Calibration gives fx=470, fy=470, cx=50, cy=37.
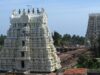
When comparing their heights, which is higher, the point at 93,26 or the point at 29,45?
the point at 93,26

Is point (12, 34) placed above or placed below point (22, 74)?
above

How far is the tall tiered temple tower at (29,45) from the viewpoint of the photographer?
56.3 meters

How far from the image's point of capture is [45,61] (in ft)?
184

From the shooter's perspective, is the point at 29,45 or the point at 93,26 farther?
the point at 93,26

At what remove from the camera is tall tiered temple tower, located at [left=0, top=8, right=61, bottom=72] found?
56.3 m

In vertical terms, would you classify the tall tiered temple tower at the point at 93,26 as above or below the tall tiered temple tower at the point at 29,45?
above

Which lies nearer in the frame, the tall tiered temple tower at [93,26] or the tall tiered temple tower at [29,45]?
the tall tiered temple tower at [29,45]

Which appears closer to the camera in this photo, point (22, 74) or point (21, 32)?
point (22, 74)

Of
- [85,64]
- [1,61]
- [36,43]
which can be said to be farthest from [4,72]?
[85,64]

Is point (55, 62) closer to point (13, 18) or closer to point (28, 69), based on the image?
point (28, 69)

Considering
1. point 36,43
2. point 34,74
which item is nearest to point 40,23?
point 36,43

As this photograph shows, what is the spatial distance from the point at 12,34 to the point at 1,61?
3.60 metres

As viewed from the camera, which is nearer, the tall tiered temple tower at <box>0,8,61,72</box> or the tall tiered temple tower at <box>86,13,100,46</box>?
the tall tiered temple tower at <box>0,8,61,72</box>

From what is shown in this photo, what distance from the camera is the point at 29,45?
187 feet
